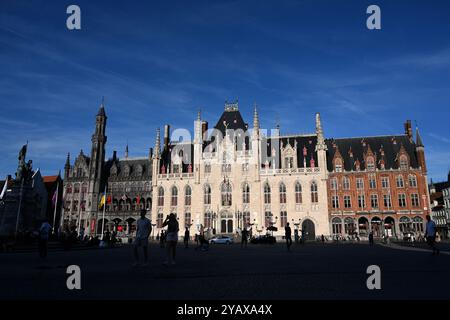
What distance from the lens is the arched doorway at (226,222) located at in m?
56.1

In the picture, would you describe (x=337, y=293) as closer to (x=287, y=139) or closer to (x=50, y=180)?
(x=287, y=139)

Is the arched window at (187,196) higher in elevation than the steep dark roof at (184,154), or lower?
lower

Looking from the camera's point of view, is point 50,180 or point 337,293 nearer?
point 337,293

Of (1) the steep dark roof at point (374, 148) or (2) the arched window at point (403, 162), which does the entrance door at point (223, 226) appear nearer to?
(1) the steep dark roof at point (374, 148)

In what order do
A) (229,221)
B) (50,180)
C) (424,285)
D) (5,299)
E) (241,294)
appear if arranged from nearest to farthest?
(5,299), (241,294), (424,285), (229,221), (50,180)

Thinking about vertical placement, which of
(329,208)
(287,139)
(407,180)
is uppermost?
(287,139)

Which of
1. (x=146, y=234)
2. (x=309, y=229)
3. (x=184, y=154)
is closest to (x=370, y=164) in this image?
(x=309, y=229)

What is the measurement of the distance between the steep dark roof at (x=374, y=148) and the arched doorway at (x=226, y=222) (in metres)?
19.2

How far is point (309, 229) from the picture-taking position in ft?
177

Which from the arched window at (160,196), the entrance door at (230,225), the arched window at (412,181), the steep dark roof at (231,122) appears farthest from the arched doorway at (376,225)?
the arched window at (160,196)

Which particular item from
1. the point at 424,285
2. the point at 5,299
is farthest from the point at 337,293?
the point at 5,299

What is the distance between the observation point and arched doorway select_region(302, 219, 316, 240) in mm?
53344

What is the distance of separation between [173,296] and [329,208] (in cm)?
5180
